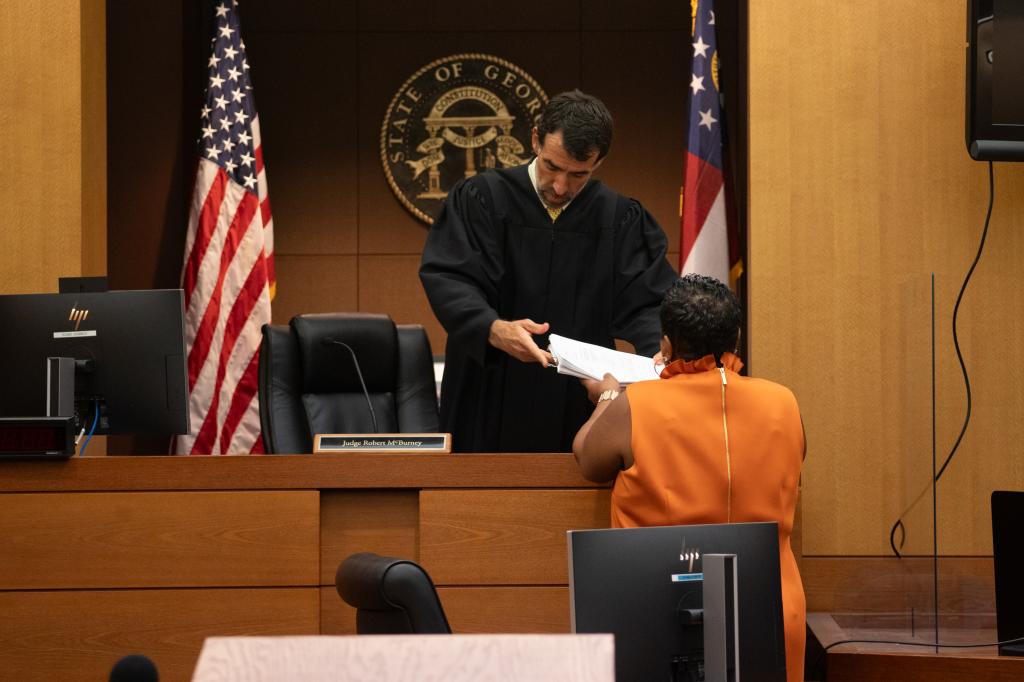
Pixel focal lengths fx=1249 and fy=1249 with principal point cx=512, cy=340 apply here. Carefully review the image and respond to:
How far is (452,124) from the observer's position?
5.98m

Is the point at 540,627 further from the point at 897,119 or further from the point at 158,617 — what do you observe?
the point at 897,119

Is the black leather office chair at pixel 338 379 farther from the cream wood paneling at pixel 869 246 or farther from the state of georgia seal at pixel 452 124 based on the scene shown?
the state of georgia seal at pixel 452 124

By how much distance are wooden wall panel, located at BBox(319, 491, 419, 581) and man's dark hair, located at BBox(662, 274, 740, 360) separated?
0.87m

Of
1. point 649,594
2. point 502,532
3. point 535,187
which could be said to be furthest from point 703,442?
point 535,187

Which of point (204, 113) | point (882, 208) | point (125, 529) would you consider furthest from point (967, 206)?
point (204, 113)

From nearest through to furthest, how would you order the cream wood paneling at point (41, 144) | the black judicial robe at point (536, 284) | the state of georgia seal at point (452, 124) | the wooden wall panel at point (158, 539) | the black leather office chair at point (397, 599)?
the black leather office chair at point (397, 599) < the wooden wall panel at point (158, 539) < the black judicial robe at point (536, 284) < the cream wood paneling at point (41, 144) < the state of georgia seal at point (452, 124)

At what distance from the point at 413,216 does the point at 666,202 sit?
1.23 m

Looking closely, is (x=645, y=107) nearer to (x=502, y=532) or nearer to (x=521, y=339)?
(x=521, y=339)

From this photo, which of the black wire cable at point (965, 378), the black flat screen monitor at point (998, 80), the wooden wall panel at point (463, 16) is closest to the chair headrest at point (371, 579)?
the black wire cable at point (965, 378)

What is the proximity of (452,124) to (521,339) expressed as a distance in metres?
2.99

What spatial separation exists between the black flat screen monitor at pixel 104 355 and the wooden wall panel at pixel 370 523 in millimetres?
525

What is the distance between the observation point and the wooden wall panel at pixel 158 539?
2.96m

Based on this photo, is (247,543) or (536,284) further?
(536,284)

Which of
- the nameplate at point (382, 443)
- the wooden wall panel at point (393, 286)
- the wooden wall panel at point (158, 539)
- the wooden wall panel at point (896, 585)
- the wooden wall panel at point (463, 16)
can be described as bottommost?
the wooden wall panel at point (896, 585)
